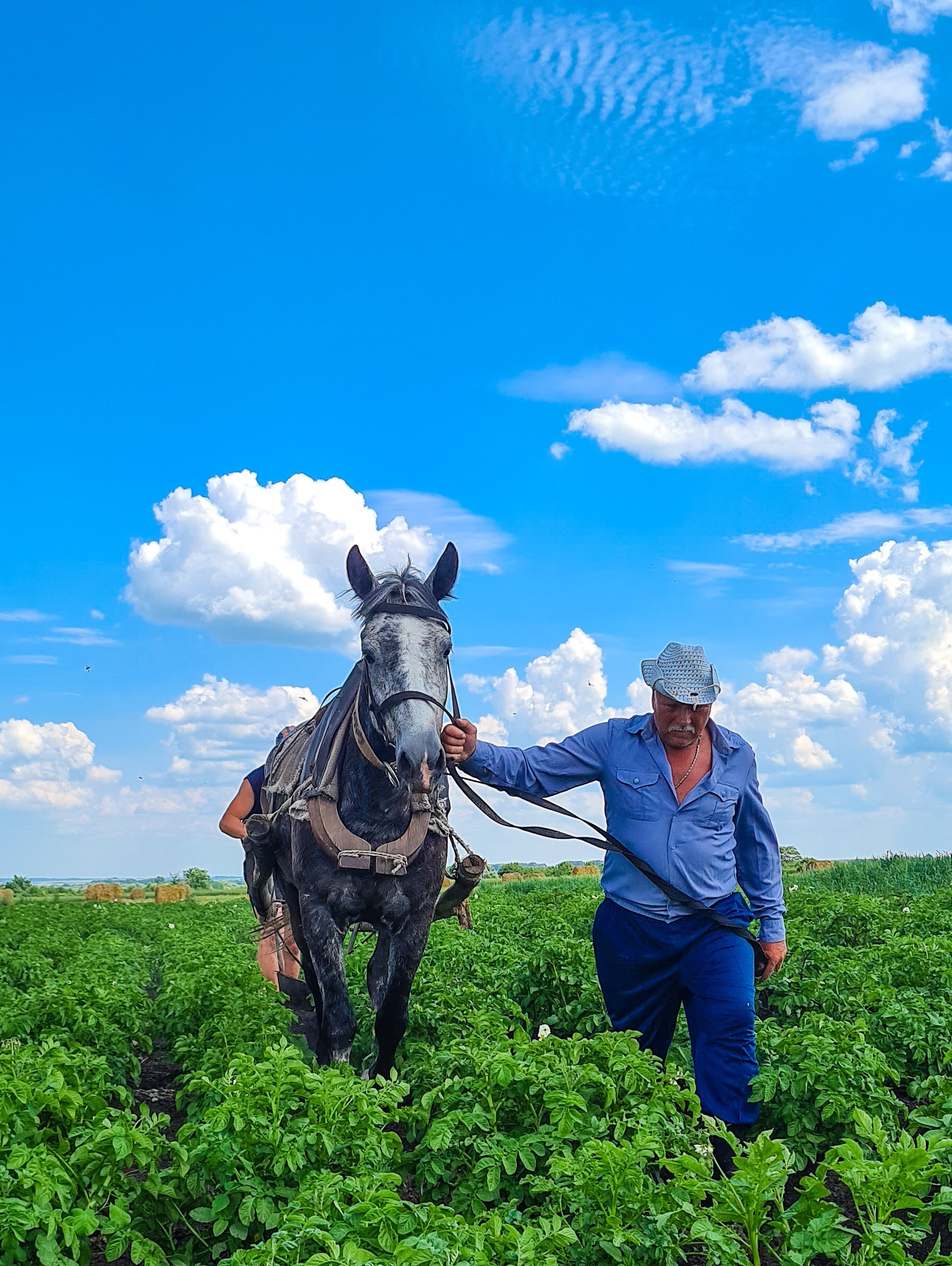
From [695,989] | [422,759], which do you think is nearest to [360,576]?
[422,759]

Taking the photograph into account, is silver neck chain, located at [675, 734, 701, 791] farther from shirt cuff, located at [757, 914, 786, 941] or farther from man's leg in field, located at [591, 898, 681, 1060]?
shirt cuff, located at [757, 914, 786, 941]

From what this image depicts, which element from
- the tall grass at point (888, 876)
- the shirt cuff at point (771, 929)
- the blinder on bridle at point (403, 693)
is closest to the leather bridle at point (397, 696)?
the blinder on bridle at point (403, 693)

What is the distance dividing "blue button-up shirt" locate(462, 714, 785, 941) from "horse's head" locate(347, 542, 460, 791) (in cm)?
45

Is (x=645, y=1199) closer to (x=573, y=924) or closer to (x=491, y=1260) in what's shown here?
(x=491, y=1260)

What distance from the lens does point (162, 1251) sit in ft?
11.8

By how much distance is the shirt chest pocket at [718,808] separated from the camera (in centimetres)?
522

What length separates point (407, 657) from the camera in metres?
5.05

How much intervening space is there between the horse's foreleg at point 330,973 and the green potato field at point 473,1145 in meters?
0.31

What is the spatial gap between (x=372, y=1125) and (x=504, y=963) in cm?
550

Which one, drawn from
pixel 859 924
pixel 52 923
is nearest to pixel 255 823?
pixel 859 924

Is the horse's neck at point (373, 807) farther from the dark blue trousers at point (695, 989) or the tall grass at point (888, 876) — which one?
the tall grass at point (888, 876)

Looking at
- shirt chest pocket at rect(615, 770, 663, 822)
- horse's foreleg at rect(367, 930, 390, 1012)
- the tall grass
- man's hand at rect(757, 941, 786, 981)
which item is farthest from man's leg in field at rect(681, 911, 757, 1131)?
the tall grass

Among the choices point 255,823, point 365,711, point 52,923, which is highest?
point 365,711

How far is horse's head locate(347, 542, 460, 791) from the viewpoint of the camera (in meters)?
4.73
